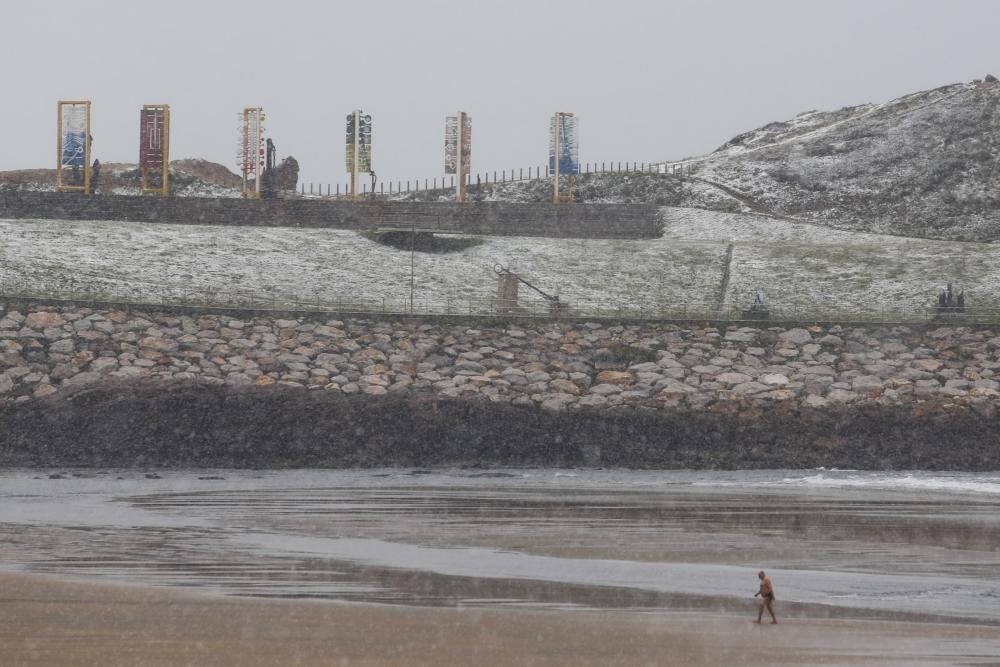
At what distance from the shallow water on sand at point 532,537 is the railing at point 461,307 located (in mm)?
9769

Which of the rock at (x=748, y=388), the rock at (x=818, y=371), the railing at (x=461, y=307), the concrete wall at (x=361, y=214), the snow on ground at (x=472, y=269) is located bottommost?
the rock at (x=748, y=388)

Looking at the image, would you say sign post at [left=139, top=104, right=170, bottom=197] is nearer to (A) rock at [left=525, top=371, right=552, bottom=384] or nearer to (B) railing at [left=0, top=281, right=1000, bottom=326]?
(B) railing at [left=0, top=281, right=1000, bottom=326]

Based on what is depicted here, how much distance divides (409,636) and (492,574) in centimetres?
429

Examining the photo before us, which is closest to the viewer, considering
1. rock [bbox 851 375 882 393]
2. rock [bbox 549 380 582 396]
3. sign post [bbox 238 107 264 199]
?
rock [bbox 549 380 582 396]

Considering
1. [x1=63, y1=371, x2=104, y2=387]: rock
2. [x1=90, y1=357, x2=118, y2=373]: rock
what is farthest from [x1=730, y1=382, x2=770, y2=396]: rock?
[x1=63, y1=371, x2=104, y2=387]: rock

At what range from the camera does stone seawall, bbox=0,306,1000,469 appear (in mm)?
34344

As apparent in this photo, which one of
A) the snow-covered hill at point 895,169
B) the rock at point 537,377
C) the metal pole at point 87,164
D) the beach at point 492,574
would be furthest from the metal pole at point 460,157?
the beach at point 492,574

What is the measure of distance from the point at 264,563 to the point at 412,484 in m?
12.4

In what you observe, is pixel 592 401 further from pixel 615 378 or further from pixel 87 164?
pixel 87 164

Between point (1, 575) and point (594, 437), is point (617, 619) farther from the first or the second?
point (594, 437)

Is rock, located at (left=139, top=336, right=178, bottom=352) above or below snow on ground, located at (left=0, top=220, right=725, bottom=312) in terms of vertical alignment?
below

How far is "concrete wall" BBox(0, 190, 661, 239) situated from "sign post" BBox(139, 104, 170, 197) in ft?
11.4

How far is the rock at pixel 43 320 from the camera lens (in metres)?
37.8

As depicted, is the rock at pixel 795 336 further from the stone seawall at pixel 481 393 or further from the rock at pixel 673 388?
the rock at pixel 673 388
